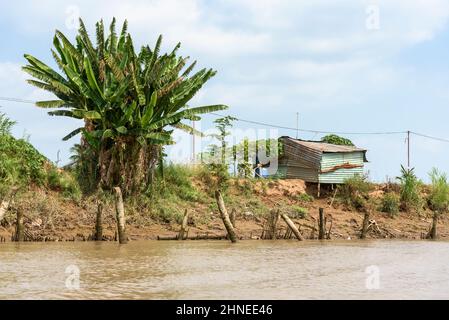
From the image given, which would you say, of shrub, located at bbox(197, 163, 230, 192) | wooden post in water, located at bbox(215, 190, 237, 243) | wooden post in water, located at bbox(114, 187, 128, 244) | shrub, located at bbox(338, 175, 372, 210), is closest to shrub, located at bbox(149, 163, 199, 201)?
shrub, located at bbox(197, 163, 230, 192)

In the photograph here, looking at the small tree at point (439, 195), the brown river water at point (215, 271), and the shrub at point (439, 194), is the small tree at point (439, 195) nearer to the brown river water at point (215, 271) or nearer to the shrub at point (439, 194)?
the shrub at point (439, 194)

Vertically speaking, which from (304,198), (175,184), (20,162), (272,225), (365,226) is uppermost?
(20,162)

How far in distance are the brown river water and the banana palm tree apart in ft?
13.8

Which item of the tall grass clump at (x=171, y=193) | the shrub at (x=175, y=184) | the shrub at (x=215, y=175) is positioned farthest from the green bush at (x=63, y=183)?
the shrub at (x=215, y=175)

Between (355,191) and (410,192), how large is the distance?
9.77ft

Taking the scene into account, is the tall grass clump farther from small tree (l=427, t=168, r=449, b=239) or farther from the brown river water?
small tree (l=427, t=168, r=449, b=239)

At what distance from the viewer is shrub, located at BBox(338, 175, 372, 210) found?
30.8 meters

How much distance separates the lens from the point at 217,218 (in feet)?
81.8

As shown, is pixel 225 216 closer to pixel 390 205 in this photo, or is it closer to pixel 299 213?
pixel 299 213

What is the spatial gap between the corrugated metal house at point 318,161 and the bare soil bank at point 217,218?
826 mm

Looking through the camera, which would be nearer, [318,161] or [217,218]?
[217,218]

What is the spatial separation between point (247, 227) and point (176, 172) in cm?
440

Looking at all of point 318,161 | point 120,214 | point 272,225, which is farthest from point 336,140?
point 120,214
